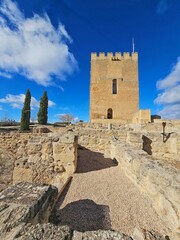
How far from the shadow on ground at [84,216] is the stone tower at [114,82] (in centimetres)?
2276

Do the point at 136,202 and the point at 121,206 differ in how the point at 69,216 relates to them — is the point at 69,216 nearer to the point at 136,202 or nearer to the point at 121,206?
the point at 121,206

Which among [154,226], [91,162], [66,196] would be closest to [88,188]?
[66,196]

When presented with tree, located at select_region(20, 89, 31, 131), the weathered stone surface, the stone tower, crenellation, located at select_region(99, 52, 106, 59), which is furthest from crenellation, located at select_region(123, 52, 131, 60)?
the weathered stone surface

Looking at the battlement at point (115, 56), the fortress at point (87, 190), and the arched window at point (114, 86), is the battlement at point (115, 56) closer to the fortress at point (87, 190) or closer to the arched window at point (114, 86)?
the arched window at point (114, 86)

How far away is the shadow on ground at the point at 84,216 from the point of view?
2283mm

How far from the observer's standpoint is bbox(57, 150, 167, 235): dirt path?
2293 mm

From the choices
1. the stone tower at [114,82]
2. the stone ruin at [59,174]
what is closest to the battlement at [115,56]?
the stone tower at [114,82]

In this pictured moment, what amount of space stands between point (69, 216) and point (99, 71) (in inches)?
998

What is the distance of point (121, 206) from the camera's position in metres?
2.76

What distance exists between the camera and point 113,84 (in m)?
26.0

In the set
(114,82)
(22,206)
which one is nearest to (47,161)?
(22,206)

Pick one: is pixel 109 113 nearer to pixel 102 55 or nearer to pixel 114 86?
pixel 114 86

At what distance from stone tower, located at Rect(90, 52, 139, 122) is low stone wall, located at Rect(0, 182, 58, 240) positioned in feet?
76.7

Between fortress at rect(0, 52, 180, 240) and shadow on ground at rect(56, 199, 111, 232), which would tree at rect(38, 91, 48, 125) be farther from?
shadow on ground at rect(56, 199, 111, 232)
